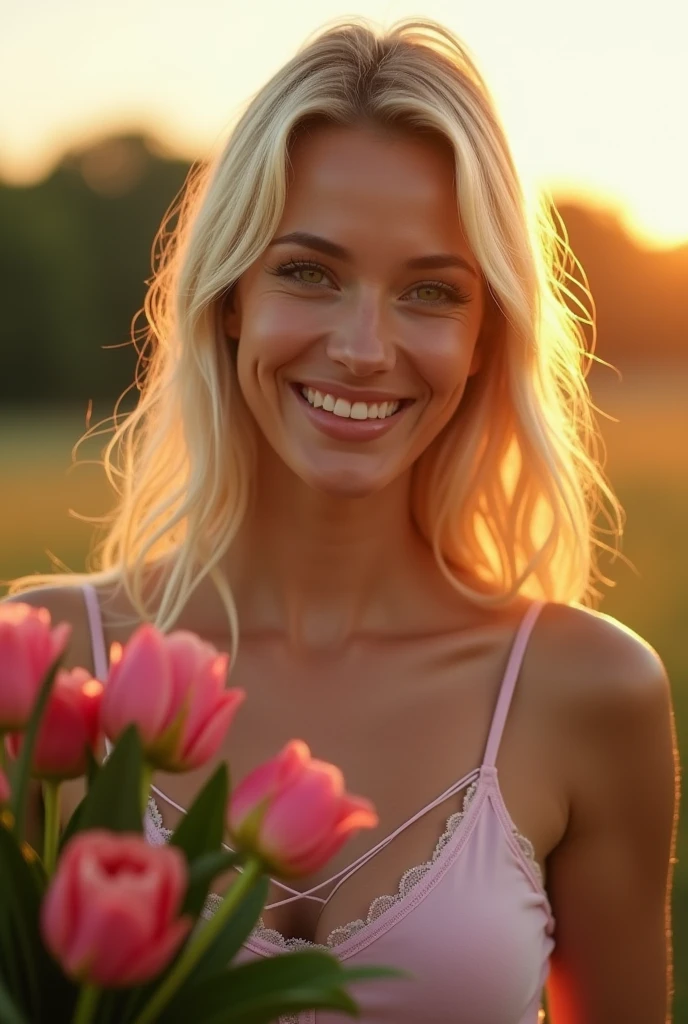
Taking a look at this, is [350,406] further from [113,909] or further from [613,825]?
[113,909]

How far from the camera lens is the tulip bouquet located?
88 cm

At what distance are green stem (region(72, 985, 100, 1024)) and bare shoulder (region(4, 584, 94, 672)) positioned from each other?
1.58 metres

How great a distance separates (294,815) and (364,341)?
1.45 m

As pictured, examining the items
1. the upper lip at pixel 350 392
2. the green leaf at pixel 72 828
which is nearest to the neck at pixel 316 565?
the upper lip at pixel 350 392

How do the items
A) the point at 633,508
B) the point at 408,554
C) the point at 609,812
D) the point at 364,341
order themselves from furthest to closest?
the point at 633,508
the point at 408,554
the point at 609,812
the point at 364,341

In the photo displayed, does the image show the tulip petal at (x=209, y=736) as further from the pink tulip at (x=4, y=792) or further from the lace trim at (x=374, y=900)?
the lace trim at (x=374, y=900)

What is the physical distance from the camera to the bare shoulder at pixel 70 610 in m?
2.45

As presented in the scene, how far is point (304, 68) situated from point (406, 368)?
1.93ft

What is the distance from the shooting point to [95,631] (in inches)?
97.2

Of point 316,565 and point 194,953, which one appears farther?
point 316,565

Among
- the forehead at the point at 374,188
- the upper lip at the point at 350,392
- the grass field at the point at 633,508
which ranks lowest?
the grass field at the point at 633,508

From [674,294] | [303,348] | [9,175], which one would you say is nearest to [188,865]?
[303,348]

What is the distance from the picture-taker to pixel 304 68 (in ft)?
8.13

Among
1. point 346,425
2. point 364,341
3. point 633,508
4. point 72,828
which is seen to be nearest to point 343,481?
point 346,425
